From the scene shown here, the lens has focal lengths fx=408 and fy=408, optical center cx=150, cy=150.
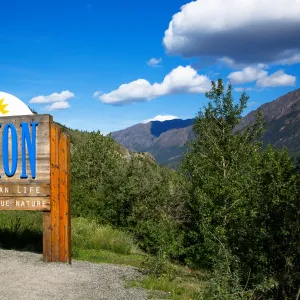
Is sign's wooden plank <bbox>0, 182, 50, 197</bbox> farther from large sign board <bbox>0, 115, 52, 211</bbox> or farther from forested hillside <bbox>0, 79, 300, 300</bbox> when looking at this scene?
forested hillside <bbox>0, 79, 300, 300</bbox>

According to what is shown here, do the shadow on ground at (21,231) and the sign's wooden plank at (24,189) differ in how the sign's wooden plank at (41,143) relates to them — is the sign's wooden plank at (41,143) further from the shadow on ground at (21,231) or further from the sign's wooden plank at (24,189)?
the shadow on ground at (21,231)

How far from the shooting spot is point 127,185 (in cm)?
1953

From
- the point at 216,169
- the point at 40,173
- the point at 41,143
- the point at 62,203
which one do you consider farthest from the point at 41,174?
the point at 216,169

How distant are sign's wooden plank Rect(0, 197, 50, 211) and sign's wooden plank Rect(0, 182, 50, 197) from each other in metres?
0.10

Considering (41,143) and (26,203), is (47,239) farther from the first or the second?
(41,143)

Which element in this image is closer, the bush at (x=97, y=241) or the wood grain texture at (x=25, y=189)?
the wood grain texture at (x=25, y=189)

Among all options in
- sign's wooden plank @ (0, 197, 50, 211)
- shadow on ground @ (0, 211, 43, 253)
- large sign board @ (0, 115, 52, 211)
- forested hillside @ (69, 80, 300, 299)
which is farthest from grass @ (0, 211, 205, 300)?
Answer: large sign board @ (0, 115, 52, 211)

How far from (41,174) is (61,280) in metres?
2.86

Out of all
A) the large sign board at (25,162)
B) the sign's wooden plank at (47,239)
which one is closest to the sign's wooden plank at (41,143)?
the large sign board at (25,162)

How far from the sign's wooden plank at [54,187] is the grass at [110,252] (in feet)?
4.02

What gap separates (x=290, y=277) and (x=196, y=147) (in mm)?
19954

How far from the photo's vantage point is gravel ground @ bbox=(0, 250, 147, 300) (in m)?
7.38

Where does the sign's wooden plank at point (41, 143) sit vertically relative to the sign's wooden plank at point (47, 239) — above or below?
above

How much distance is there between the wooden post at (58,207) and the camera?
32.0 feet
